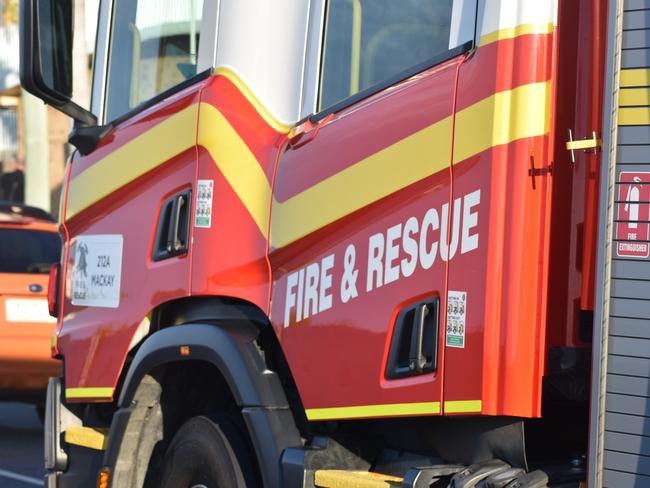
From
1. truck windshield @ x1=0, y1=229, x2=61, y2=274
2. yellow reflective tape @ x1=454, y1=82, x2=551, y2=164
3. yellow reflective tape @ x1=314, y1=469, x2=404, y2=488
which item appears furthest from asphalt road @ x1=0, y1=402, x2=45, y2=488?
yellow reflective tape @ x1=454, y1=82, x2=551, y2=164

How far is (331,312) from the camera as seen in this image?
3871 mm

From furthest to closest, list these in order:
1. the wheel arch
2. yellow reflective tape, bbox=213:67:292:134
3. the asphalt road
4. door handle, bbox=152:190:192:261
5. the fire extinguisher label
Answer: the asphalt road < door handle, bbox=152:190:192:261 < yellow reflective tape, bbox=213:67:292:134 < the wheel arch < the fire extinguisher label

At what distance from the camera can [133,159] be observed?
4809 millimetres

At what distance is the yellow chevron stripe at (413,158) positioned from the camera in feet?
11.0

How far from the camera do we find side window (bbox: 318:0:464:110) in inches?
149

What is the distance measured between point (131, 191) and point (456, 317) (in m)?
1.80

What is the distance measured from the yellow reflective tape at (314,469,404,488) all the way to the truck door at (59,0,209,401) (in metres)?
0.90

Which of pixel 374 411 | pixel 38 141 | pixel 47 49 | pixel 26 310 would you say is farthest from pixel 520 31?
pixel 38 141

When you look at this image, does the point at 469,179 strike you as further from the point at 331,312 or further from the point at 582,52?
the point at 331,312

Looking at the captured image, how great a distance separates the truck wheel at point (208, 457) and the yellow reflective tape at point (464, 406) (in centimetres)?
99

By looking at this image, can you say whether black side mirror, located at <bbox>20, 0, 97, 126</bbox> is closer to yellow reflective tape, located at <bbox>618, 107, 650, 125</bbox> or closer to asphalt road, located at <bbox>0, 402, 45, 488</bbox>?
yellow reflective tape, located at <bbox>618, 107, 650, 125</bbox>

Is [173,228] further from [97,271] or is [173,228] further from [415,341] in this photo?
[415,341]

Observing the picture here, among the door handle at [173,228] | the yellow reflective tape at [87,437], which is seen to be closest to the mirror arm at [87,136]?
the door handle at [173,228]

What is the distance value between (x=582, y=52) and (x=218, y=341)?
1.55m
